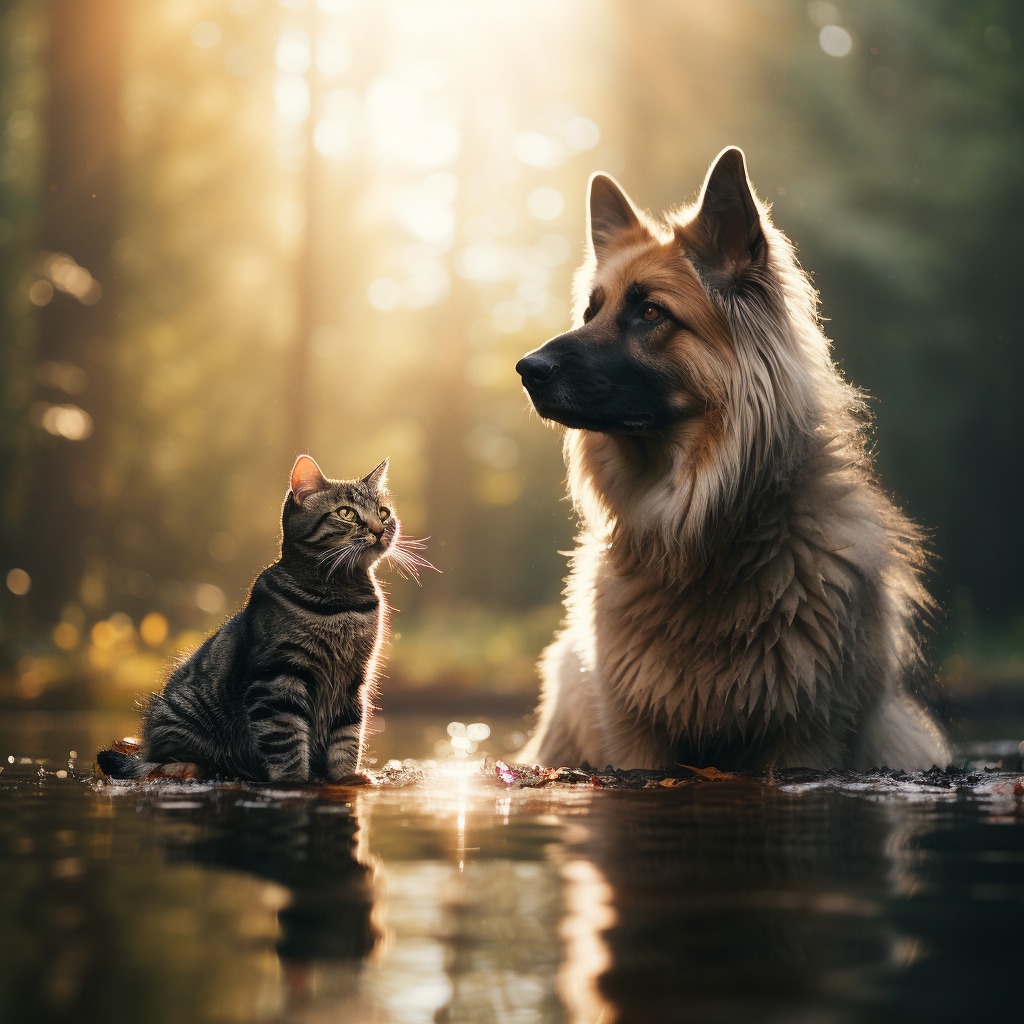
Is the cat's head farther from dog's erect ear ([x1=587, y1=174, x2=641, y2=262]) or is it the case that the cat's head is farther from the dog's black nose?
dog's erect ear ([x1=587, y1=174, x2=641, y2=262])

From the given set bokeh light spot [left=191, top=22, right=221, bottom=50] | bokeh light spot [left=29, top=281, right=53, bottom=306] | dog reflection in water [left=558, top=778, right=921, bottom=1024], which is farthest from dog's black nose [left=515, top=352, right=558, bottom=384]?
bokeh light spot [left=191, top=22, right=221, bottom=50]

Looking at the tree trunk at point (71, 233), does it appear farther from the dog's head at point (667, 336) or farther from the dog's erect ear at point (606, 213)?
the dog's head at point (667, 336)

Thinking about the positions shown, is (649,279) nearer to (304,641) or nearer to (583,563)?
(583,563)

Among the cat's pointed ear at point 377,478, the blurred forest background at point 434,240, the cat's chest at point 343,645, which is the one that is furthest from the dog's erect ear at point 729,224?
the blurred forest background at point 434,240

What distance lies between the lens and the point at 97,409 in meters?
15.7

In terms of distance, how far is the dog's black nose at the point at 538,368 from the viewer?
4.36 metres

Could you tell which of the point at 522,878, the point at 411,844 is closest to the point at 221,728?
the point at 411,844

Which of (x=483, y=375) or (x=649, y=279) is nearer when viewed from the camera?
(x=649, y=279)

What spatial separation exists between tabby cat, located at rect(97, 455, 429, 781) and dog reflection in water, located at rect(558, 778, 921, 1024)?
141 centimetres

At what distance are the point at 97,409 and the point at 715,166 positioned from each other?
42.8 feet

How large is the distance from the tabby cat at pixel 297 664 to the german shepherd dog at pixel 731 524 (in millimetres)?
957

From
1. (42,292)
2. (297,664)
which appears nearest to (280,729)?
(297,664)

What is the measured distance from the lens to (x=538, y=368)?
4.36 metres

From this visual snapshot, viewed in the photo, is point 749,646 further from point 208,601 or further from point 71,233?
point 208,601
